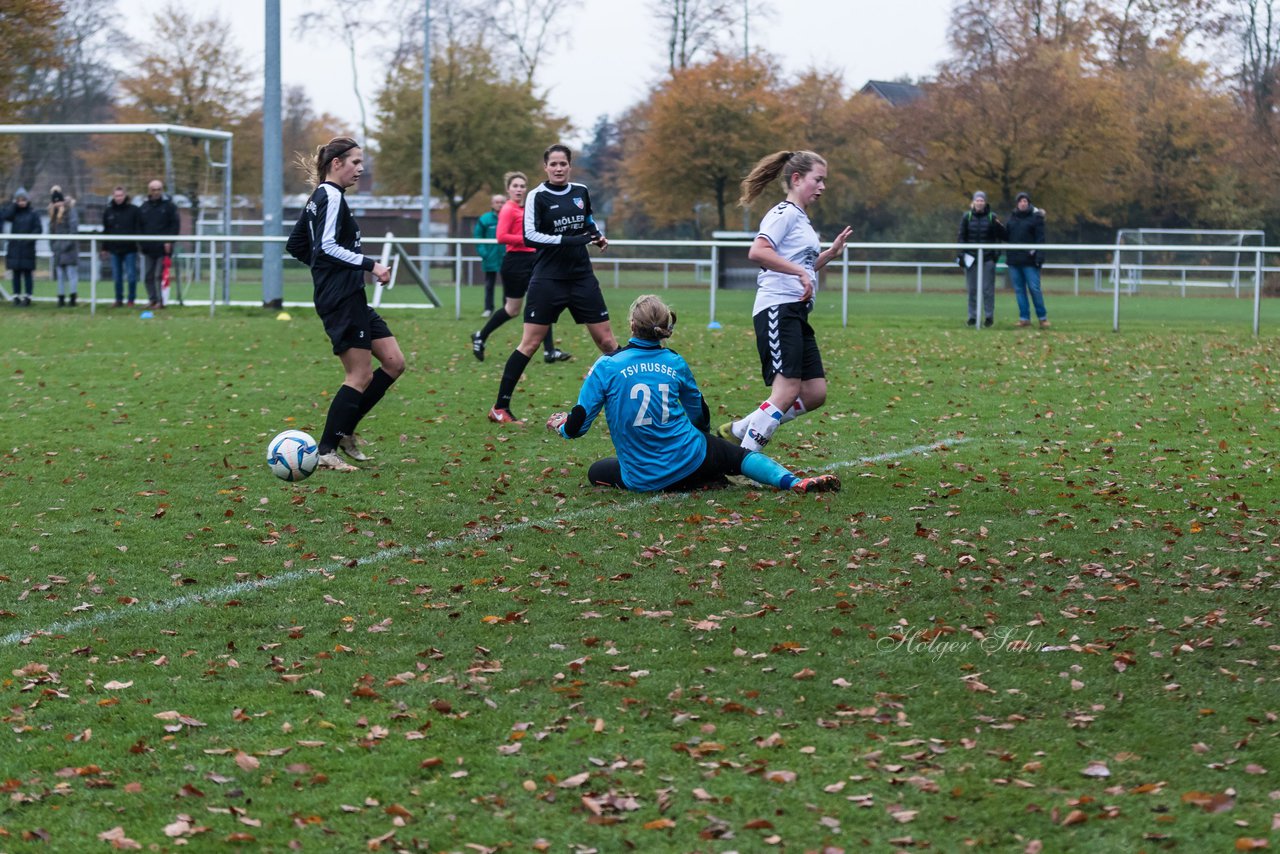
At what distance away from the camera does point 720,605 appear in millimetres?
5738

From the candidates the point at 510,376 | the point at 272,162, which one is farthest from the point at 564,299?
the point at 272,162

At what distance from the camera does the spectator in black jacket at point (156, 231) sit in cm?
2245

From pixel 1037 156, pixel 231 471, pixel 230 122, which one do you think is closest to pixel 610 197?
pixel 230 122

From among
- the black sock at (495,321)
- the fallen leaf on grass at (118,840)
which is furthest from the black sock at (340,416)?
the black sock at (495,321)

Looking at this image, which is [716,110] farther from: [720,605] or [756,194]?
[720,605]

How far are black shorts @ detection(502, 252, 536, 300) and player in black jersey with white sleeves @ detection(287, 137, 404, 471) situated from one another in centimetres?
545

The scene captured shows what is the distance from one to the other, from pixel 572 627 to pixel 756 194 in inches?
147

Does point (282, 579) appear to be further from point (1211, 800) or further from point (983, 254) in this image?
point (983, 254)

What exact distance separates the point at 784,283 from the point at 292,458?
2870 millimetres

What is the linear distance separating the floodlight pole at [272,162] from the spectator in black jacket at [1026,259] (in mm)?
10727

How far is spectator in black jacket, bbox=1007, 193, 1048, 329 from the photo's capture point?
1953cm

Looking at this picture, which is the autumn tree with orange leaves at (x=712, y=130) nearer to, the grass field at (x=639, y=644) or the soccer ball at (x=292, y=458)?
the grass field at (x=639, y=644)

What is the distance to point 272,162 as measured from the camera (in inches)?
898

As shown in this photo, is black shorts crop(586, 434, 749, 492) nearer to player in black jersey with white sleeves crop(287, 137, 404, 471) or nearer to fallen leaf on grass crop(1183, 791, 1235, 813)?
player in black jersey with white sleeves crop(287, 137, 404, 471)
